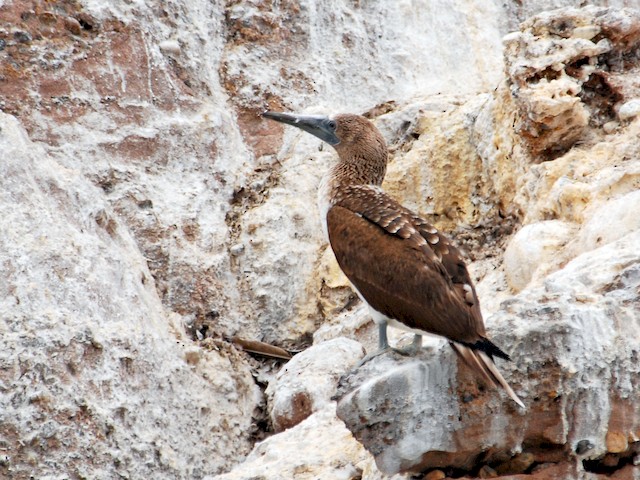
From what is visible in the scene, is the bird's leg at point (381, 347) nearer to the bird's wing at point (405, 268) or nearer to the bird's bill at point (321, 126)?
the bird's wing at point (405, 268)

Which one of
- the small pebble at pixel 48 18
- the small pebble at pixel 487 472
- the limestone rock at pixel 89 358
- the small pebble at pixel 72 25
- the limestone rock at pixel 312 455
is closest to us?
the small pebble at pixel 487 472

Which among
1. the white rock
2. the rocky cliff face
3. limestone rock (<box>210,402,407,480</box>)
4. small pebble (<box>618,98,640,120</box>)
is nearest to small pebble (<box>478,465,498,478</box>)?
the rocky cliff face

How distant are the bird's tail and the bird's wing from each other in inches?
1.8

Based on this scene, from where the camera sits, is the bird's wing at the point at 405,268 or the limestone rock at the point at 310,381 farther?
the limestone rock at the point at 310,381

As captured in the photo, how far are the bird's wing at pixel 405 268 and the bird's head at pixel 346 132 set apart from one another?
34.8 inches

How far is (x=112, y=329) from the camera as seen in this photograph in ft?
21.1

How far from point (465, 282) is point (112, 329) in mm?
2530

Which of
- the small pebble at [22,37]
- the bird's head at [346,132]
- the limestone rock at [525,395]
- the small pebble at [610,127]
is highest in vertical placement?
the small pebble at [22,37]

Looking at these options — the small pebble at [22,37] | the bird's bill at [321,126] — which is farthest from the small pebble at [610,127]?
the small pebble at [22,37]

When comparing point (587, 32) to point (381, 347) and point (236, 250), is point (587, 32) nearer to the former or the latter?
point (236, 250)

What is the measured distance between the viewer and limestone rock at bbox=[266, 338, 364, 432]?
6.49 meters

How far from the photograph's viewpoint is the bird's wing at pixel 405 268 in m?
4.63

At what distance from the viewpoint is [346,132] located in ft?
22.1

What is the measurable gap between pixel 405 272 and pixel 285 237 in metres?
2.98
